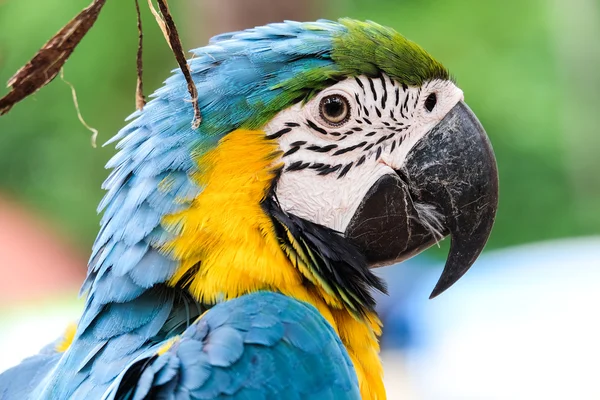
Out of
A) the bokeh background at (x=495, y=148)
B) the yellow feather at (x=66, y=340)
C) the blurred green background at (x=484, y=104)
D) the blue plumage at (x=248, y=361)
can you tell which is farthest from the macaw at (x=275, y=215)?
the blurred green background at (x=484, y=104)

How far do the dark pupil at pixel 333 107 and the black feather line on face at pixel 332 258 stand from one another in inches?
8.9

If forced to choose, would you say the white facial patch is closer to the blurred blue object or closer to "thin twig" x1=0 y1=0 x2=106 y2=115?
"thin twig" x1=0 y1=0 x2=106 y2=115

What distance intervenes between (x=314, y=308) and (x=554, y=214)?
566 cm

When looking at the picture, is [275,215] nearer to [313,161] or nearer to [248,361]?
[313,161]

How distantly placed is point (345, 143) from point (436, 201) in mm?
249

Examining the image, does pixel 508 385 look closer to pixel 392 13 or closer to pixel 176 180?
pixel 176 180

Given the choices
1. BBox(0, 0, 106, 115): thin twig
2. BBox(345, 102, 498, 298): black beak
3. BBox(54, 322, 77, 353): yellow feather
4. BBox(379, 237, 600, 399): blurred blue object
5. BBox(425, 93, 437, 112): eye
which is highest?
BBox(425, 93, 437, 112): eye

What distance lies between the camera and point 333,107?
154 centimetres

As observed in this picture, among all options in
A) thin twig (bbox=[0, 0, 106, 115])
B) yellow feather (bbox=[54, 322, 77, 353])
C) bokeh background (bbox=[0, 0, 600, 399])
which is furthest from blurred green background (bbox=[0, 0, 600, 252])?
thin twig (bbox=[0, 0, 106, 115])

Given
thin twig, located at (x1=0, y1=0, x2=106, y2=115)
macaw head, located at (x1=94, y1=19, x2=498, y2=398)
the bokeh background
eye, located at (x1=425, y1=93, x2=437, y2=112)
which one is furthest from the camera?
the bokeh background

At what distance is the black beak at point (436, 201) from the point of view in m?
1.58

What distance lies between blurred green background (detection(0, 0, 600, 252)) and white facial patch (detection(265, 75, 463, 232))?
4348 mm

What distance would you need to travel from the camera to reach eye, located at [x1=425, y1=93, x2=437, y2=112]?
1630 mm

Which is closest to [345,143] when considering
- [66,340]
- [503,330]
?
[66,340]
